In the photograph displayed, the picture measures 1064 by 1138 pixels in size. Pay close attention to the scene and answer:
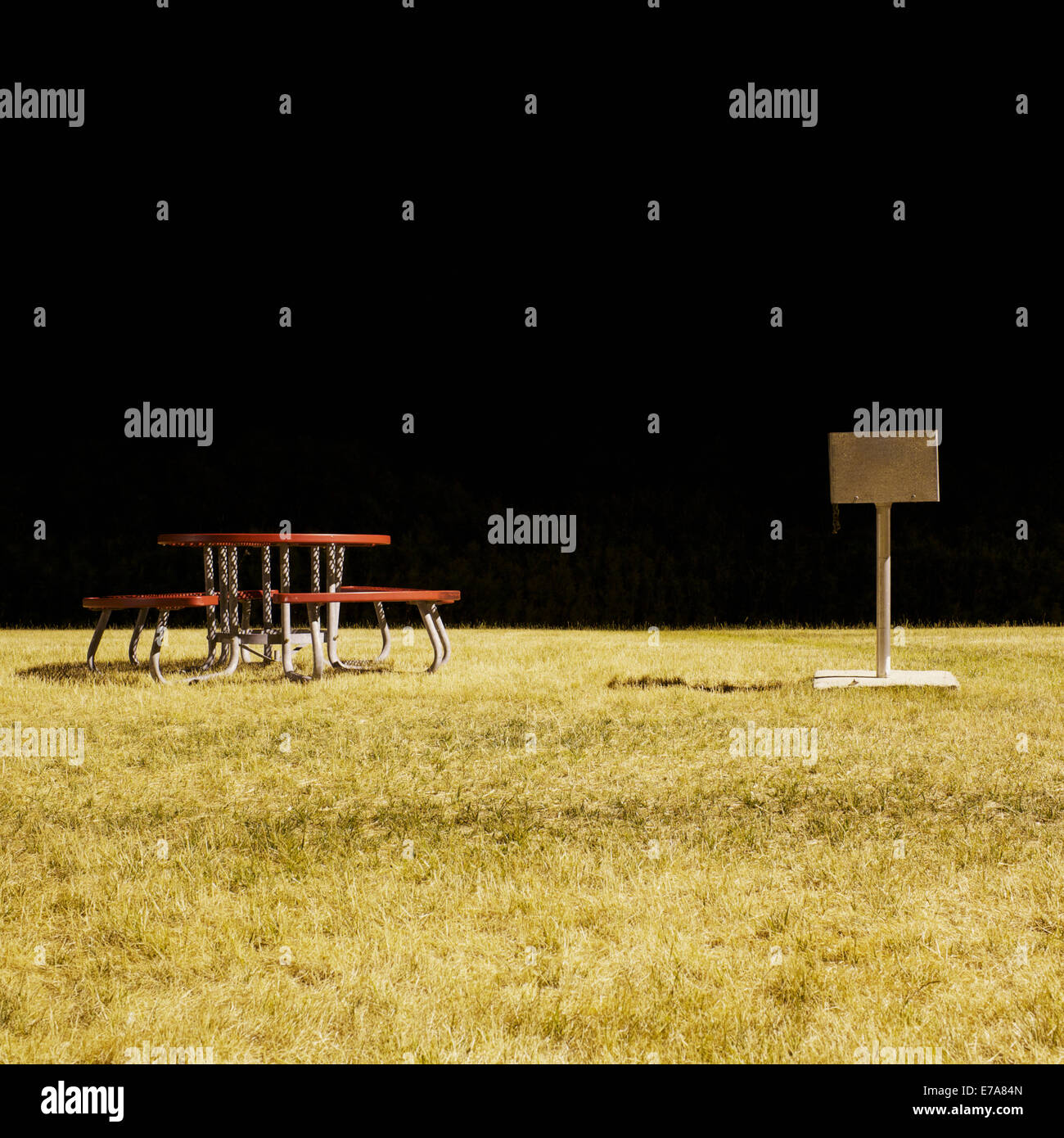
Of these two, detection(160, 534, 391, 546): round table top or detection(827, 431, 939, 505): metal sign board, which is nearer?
detection(827, 431, 939, 505): metal sign board

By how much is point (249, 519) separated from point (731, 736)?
10902 millimetres

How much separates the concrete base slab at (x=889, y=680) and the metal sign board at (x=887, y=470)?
1014mm

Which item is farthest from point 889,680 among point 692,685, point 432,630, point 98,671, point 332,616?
point 98,671

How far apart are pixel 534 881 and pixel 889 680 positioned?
3676mm

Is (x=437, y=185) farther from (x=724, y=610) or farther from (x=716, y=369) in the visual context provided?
(x=724, y=610)

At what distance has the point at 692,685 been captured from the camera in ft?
20.4

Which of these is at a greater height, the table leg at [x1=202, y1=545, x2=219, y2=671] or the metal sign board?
the metal sign board

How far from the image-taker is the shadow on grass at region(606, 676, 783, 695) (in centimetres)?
600

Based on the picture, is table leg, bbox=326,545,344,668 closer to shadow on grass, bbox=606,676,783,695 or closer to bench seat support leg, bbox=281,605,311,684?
bench seat support leg, bbox=281,605,311,684

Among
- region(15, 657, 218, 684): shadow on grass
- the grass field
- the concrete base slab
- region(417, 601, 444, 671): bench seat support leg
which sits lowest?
the grass field

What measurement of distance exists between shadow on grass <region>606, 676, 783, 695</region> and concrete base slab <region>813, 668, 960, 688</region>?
0.29 metres

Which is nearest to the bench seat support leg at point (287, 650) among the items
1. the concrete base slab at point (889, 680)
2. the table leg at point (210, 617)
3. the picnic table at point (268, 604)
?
the picnic table at point (268, 604)

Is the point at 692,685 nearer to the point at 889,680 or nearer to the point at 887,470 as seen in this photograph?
the point at 889,680

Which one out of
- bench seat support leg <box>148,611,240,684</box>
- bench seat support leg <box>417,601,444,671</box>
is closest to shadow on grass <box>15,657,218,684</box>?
bench seat support leg <box>148,611,240,684</box>
